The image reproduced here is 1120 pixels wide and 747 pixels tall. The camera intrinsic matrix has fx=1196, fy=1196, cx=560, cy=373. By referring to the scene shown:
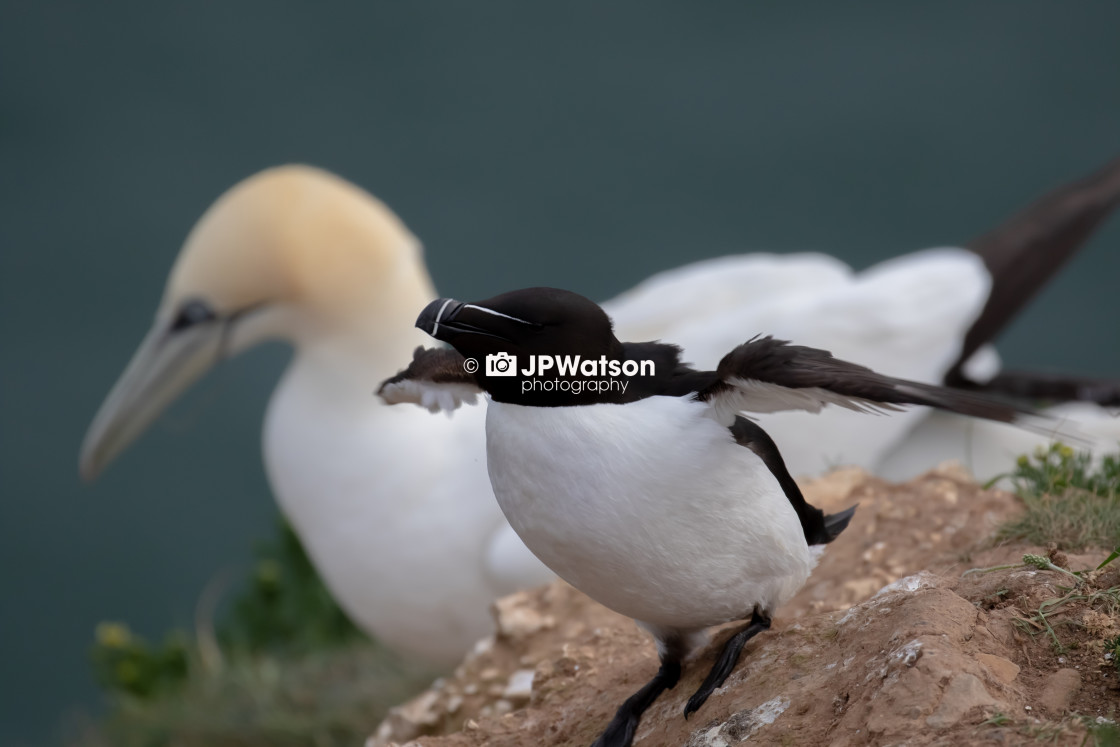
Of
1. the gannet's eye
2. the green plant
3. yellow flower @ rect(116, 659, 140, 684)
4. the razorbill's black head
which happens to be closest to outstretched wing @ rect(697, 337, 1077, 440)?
the razorbill's black head

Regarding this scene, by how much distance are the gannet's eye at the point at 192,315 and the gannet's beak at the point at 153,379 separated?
16 millimetres

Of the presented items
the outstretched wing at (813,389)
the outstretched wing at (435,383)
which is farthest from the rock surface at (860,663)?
the outstretched wing at (435,383)

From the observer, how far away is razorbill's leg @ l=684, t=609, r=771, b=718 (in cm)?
202

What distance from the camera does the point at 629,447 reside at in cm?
183

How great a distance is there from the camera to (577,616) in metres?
2.94

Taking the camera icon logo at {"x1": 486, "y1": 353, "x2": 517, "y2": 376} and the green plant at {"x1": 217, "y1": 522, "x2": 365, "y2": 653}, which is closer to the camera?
the camera icon logo at {"x1": 486, "y1": 353, "x2": 517, "y2": 376}

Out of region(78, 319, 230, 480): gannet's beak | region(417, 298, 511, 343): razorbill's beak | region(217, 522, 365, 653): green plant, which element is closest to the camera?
region(417, 298, 511, 343): razorbill's beak

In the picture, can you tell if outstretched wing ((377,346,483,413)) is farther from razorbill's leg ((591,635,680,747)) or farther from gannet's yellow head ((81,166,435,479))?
gannet's yellow head ((81,166,435,479))

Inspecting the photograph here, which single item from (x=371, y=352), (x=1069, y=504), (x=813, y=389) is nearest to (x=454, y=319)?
(x=813, y=389)

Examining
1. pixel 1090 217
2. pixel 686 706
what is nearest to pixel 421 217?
pixel 1090 217

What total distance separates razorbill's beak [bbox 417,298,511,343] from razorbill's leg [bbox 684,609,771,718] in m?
0.72

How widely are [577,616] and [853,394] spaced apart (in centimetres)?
146

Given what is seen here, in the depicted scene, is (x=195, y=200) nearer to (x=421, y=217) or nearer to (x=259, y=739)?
(x=421, y=217)

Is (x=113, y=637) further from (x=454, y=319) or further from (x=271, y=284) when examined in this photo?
(x=454, y=319)
